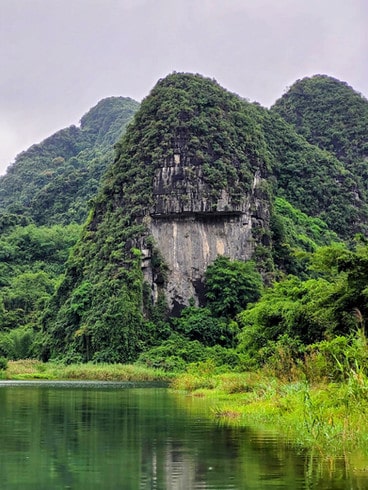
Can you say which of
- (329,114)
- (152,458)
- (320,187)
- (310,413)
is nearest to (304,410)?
(310,413)

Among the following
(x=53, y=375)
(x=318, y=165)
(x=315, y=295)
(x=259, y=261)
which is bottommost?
(x=53, y=375)

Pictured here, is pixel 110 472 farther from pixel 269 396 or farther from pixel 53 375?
pixel 53 375

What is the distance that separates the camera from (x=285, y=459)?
1126 centimetres

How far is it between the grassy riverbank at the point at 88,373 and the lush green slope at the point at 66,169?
47.0m

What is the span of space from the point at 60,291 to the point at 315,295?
4970 cm

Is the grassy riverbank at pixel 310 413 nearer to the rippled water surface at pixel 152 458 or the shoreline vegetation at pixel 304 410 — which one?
the shoreline vegetation at pixel 304 410

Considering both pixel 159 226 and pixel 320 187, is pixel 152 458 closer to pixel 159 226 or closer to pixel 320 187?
pixel 159 226

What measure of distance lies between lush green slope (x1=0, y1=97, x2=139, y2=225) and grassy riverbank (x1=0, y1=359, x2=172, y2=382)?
47.0 m

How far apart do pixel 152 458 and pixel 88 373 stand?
146 feet

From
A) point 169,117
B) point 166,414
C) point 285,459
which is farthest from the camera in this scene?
point 169,117

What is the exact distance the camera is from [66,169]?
126 meters

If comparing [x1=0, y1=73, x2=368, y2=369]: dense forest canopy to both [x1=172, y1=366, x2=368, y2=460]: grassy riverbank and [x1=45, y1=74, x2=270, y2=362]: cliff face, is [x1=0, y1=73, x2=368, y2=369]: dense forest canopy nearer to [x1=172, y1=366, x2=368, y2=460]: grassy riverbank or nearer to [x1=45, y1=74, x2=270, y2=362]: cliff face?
[x1=45, y1=74, x2=270, y2=362]: cliff face

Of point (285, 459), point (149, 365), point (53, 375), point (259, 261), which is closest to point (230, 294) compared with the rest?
point (259, 261)

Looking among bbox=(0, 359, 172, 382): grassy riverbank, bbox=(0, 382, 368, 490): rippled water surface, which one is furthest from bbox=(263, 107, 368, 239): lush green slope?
bbox=(0, 382, 368, 490): rippled water surface
